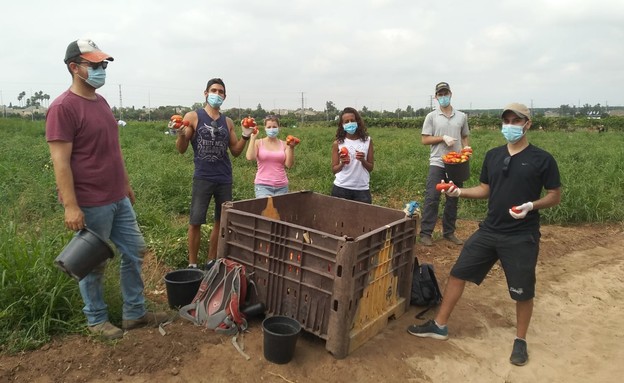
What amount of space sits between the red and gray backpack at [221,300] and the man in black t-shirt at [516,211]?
1.61m

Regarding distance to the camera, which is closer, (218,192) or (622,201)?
(218,192)

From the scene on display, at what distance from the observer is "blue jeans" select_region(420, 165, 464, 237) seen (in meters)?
5.23

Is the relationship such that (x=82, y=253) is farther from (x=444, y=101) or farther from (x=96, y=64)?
(x=444, y=101)

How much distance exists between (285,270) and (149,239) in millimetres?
2318

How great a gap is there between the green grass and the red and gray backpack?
625 millimetres

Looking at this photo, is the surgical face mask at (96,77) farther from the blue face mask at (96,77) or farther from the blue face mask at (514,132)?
the blue face mask at (514,132)

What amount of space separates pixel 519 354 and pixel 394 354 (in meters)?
0.86

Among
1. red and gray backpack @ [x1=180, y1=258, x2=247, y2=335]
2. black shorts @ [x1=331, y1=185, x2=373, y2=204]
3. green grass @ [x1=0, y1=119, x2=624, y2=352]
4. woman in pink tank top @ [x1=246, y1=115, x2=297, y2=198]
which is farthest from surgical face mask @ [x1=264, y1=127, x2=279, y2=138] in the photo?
red and gray backpack @ [x1=180, y1=258, x2=247, y2=335]

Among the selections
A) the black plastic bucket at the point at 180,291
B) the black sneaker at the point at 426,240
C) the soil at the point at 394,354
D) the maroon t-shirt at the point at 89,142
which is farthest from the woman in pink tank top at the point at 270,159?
the black sneaker at the point at 426,240

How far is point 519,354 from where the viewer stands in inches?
122

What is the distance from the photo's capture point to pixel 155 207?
6191 mm

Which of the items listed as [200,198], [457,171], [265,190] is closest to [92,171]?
[200,198]

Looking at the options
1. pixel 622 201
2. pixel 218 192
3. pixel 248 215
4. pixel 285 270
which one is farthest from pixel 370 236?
pixel 622 201

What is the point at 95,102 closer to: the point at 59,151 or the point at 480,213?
the point at 59,151
